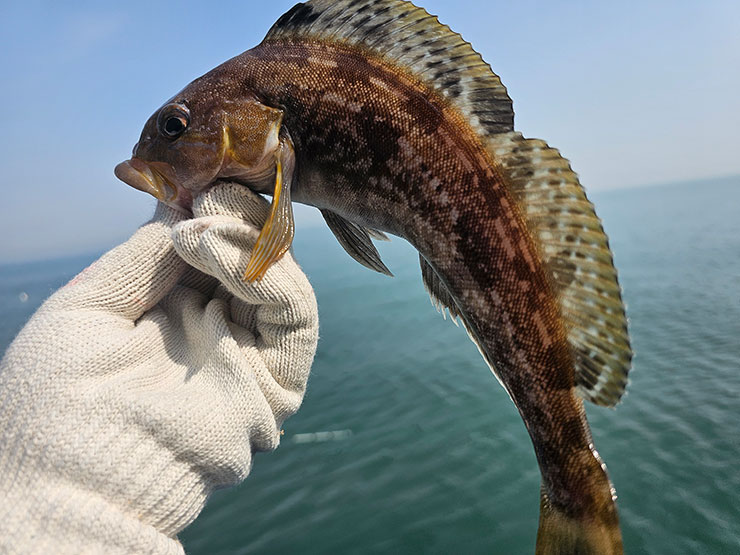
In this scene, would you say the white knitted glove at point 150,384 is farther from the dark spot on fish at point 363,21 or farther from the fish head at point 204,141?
the dark spot on fish at point 363,21

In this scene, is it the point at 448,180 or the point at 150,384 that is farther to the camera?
A: the point at 150,384

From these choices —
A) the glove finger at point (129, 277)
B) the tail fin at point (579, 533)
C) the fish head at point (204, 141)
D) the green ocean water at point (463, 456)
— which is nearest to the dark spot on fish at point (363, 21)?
the fish head at point (204, 141)

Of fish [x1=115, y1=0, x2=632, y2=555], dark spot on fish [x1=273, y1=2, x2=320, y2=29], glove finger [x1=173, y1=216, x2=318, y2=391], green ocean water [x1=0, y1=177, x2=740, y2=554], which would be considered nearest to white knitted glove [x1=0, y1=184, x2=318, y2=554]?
glove finger [x1=173, y1=216, x2=318, y2=391]

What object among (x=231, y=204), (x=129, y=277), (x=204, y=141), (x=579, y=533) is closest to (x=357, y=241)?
(x=231, y=204)

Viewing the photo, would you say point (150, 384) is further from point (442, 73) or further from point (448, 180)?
point (442, 73)

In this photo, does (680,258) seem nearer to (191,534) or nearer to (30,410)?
(191,534)

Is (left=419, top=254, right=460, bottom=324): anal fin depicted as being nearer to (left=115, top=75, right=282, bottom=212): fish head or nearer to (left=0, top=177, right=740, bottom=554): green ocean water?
(left=115, top=75, right=282, bottom=212): fish head

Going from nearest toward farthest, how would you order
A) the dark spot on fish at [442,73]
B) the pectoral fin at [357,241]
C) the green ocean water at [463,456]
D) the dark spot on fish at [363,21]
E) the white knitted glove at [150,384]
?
1. the white knitted glove at [150,384]
2. the dark spot on fish at [442,73]
3. the dark spot on fish at [363,21]
4. the pectoral fin at [357,241]
5. the green ocean water at [463,456]
